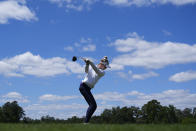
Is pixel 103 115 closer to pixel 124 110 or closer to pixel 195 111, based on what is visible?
pixel 124 110

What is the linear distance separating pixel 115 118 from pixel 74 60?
141 meters

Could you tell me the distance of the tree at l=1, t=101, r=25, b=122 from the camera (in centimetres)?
12419

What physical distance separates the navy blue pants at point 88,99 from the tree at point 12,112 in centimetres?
11485

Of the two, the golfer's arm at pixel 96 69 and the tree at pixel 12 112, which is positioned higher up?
the tree at pixel 12 112

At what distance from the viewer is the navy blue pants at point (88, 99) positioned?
13.5m

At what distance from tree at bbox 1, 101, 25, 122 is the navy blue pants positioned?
377 ft

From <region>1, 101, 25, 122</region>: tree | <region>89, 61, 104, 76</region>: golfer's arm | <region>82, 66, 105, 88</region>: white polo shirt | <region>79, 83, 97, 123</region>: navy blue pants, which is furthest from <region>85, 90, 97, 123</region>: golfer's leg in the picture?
<region>1, 101, 25, 122</region>: tree

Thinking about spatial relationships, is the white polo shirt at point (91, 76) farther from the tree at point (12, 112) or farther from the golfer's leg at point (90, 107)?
the tree at point (12, 112)

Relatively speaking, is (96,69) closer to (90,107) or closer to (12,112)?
(90,107)

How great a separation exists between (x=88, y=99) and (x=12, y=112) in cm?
11804

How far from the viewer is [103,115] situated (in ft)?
526

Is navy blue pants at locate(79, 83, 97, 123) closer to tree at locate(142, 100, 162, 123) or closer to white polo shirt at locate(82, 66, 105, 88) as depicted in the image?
white polo shirt at locate(82, 66, 105, 88)

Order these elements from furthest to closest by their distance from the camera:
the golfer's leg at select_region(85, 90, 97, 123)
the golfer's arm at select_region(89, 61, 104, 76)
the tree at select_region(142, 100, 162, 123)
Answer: the tree at select_region(142, 100, 162, 123)
the golfer's leg at select_region(85, 90, 97, 123)
the golfer's arm at select_region(89, 61, 104, 76)

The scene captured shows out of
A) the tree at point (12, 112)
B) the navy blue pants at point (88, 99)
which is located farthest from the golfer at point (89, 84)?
the tree at point (12, 112)
